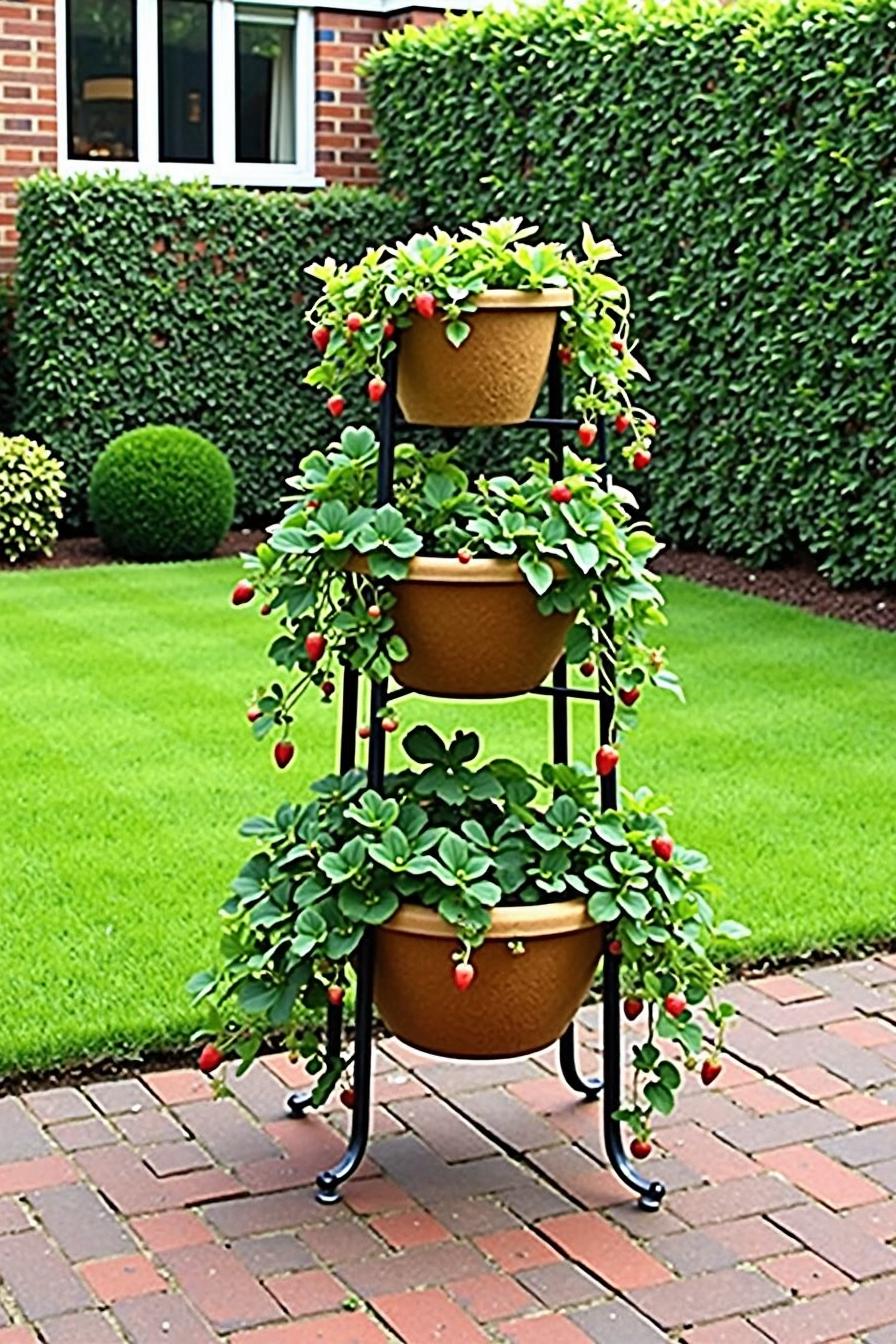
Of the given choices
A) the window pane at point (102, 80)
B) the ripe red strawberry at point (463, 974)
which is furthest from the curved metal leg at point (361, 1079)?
the window pane at point (102, 80)

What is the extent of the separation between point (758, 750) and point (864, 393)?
10.0 feet

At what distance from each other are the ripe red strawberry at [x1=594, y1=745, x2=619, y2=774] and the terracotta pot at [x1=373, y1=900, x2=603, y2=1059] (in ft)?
0.73

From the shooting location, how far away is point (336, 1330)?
2893 millimetres

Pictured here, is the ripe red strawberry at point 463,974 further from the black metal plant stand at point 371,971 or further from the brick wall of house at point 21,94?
the brick wall of house at point 21,94

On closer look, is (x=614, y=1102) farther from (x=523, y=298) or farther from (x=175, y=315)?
(x=175, y=315)

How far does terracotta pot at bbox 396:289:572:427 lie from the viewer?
3.23 meters

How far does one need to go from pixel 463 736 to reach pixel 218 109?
31.3ft

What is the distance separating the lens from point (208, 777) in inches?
232

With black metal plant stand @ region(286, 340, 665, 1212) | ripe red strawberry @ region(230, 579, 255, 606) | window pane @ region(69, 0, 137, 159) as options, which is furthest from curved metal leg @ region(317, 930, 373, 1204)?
window pane @ region(69, 0, 137, 159)

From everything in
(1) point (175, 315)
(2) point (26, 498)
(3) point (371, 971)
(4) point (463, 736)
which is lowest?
(3) point (371, 971)

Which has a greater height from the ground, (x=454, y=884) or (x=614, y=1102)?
(x=454, y=884)

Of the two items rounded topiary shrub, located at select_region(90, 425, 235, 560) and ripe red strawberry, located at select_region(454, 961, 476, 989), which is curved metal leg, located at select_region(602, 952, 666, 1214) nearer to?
ripe red strawberry, located at select_region(454, 961, 476, 989)

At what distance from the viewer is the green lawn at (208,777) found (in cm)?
432

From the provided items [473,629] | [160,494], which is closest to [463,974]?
[473,629]
